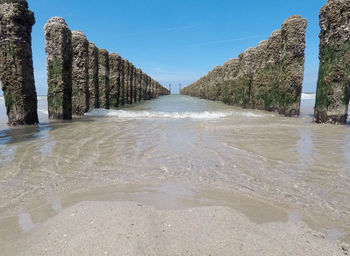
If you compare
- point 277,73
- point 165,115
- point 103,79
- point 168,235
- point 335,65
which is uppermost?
point 277,73

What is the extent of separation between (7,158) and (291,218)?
3.80 meters

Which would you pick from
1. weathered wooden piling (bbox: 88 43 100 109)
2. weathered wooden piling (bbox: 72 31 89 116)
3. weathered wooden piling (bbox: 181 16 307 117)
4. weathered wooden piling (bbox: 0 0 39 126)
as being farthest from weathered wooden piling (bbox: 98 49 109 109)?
weathered wooden piling (bbox: 181 16 307 117)

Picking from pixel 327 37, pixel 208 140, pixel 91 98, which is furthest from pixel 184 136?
pixel 91 98

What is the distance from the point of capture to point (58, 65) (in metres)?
7.73

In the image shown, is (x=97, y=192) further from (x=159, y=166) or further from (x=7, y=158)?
(x=7, y=158)

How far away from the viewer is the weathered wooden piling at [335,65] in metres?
6.55

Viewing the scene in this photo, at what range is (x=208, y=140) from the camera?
4375mm

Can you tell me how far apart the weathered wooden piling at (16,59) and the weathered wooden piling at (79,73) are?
3225 millimetres

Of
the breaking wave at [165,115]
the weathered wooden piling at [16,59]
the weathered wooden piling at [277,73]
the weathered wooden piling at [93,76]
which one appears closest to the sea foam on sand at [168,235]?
A: the weathered wooden piling at [16,59]

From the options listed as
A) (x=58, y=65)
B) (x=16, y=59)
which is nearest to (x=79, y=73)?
(x=58, y=65)

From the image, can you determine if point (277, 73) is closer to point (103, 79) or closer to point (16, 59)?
point (103, 79)

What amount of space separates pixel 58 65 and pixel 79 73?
1981 mm

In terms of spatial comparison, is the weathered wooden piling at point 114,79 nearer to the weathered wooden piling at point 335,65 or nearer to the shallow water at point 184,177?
the shallow water at point 184,177

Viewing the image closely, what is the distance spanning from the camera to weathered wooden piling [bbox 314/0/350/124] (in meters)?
6.55
